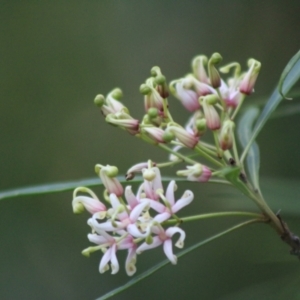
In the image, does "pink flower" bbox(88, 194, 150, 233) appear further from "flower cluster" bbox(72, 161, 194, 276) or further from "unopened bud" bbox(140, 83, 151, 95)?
"unopened bud" bbox(140, 83, 151, 95)

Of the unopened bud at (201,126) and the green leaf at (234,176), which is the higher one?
the unopened bud at (201,126)

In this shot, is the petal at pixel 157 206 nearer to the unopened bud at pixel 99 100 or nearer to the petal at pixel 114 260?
the petal at pixel 114 260

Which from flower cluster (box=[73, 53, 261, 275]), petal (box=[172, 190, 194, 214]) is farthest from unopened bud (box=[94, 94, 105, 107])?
petal (box=[172, 190, 194, 214])

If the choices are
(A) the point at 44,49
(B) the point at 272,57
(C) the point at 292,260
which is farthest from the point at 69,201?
(C) the point at 292,260

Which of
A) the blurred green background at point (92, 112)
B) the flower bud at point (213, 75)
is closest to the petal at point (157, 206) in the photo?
the flower bud at point (213, 75)

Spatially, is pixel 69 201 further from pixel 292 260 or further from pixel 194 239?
pixel 292 260

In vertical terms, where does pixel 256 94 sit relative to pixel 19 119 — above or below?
below
